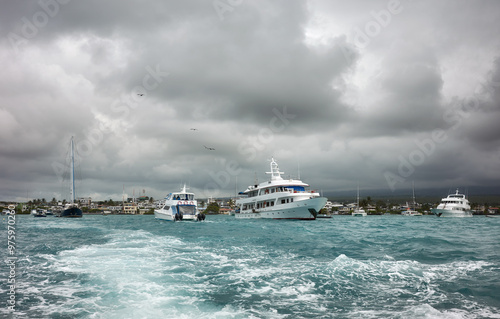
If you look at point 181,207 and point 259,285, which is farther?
point 181,207

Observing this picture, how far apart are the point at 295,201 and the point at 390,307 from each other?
170ft

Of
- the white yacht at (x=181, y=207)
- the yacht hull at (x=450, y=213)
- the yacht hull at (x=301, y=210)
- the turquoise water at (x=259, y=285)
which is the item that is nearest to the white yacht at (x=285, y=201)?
the yacht hull at (x=301, y=210)

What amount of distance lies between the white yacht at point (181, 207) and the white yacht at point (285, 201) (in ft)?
50.7

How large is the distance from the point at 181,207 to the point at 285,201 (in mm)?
20856

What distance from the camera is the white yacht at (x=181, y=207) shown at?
5900cm

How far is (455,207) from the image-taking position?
3501 inches

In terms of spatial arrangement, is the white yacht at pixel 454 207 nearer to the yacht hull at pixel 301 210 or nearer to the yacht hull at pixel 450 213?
the yacht hull at pixel 450 213

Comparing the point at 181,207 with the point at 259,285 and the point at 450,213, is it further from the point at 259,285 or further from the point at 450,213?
the point at 450,213

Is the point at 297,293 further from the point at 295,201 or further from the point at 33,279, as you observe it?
the point at 295,201

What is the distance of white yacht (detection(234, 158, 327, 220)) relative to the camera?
193ft

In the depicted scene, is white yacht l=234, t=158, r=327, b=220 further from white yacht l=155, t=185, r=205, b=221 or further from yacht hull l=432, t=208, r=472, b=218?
yacht hull l=432, t=208, r=472, b=218

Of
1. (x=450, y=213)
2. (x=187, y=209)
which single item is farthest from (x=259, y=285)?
(x=450, y=213)

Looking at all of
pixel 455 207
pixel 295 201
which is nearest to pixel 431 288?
pixel 295 201

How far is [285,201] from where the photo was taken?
6366 cm
